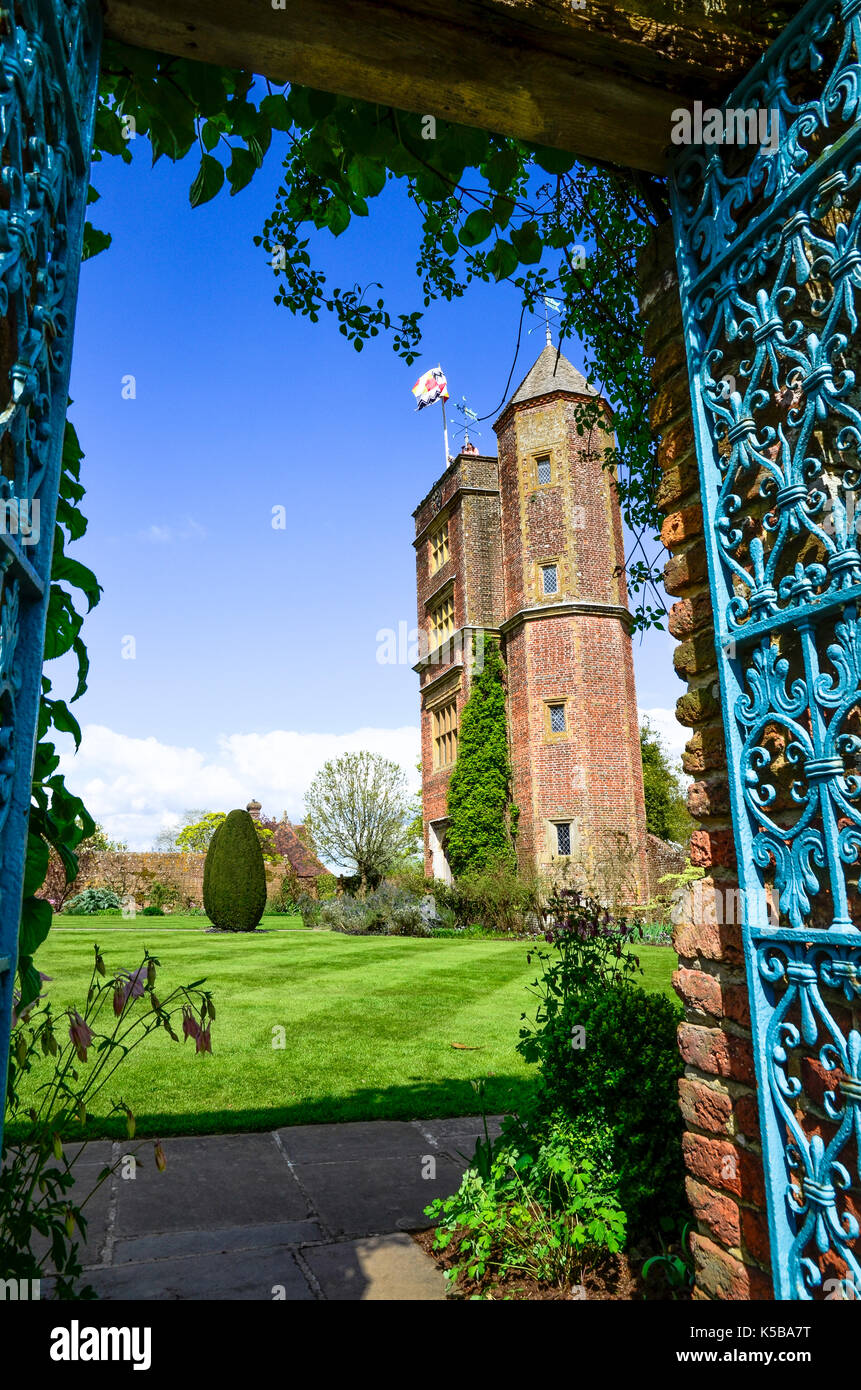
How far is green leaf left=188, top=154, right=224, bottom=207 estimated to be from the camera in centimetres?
278

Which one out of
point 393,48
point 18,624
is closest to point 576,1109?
point 18,624

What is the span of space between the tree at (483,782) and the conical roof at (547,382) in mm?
6675

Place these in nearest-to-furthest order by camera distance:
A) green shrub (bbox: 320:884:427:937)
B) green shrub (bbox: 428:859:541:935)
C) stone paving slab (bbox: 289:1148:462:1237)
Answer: stone paving slab (bbox: 289:1148:462:1237)
green shrub (bbox: 428:859:541:935)
green shrub (bbox: 320:884:427:937)

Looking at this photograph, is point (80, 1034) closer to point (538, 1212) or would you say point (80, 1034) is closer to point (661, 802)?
point (538, 1212)

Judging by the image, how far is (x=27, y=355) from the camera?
153cm

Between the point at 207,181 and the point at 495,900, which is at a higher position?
the point at 207,181

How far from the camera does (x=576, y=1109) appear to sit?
3.70 meters

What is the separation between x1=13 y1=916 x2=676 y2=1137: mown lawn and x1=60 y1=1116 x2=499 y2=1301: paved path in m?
0.40

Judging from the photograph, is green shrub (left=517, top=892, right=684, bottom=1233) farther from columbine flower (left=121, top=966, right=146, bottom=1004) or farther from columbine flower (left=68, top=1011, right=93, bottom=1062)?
columbine flower (left=68, top=1011, right=93, bottom=1062)

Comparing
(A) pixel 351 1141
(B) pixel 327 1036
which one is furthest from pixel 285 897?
(A) pixel 351 1141

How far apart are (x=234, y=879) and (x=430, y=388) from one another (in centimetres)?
1871

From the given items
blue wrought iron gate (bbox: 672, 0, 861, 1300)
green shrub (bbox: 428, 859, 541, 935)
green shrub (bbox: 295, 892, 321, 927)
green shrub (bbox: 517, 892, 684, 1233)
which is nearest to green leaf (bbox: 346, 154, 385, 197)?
blue wrought iron gate (bbox: 672, 0, 861, 1300)
